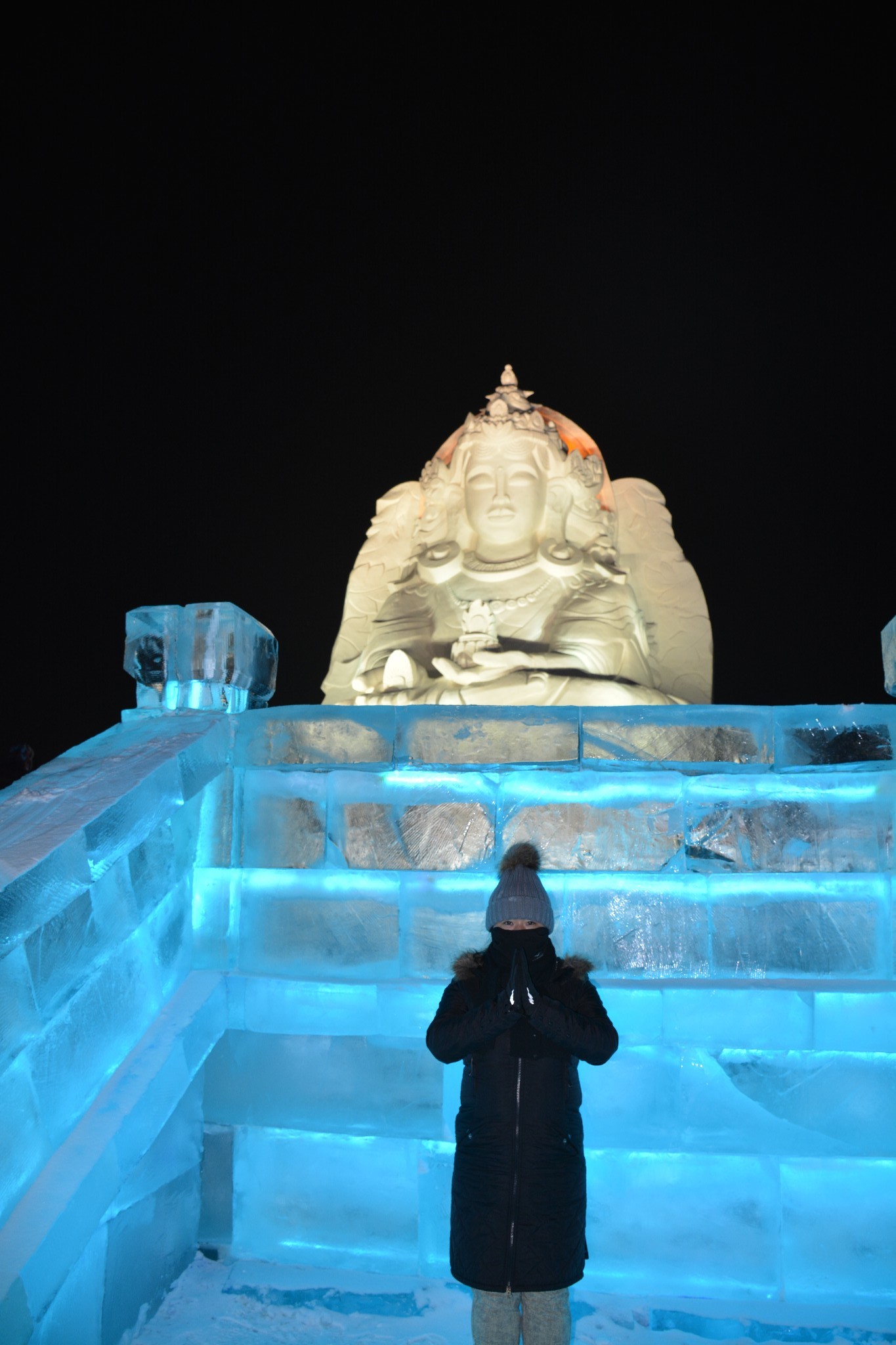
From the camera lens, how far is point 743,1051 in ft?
11.1

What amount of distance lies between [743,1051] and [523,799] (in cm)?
113

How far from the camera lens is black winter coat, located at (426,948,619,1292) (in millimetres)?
2357

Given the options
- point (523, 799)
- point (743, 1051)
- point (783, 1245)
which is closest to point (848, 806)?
point (743, 1051)

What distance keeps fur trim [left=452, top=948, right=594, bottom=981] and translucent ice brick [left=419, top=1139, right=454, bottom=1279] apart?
1.15 m

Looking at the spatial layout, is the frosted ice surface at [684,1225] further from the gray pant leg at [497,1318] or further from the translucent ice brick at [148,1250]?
the translucent ice brick at [148,1250]

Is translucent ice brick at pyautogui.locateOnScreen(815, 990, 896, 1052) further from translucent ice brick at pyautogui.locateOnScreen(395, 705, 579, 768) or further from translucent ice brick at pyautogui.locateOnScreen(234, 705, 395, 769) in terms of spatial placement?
translucent ice brick at pyautogui.locateOnScreen(234, 705, 395, 769)

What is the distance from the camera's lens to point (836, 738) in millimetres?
3594

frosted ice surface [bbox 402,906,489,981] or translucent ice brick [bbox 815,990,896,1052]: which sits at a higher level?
frosted ice surface [bbox 402,906,489,981]

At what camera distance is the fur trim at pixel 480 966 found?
2576mm

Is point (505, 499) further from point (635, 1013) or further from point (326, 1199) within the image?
point (326, 1199)

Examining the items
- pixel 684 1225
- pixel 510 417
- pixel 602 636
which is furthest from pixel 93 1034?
pixel 510 417

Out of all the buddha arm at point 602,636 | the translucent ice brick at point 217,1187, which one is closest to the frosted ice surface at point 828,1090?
the translucent ice brick at point 217,1187

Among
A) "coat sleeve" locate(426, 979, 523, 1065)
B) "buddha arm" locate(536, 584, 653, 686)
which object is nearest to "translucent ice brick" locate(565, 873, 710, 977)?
"coat sleeve" locate(426, 979, 523, 1065)

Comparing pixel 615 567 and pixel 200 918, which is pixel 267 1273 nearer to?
pixel 200 918
